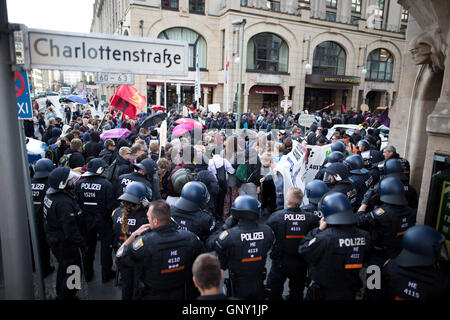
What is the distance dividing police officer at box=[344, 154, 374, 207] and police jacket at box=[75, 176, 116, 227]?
433cm

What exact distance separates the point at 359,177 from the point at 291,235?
8.75 ft

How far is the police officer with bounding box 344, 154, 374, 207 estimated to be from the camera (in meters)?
5.72

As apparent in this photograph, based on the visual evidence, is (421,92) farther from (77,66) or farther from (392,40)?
(392,40)

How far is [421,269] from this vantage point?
8.95ft

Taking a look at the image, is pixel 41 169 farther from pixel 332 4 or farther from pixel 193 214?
pixel 332 4

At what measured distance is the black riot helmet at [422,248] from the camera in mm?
2664

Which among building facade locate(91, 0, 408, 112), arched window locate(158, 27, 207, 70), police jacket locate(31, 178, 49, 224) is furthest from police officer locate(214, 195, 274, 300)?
arched window locate(158, 27, 207, 70)

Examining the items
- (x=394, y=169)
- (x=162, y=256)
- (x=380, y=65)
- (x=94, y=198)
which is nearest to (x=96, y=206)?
(x=94, y=198)

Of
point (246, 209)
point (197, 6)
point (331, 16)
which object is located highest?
point (331, 16)

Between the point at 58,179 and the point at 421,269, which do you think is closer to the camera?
the point at 421,269

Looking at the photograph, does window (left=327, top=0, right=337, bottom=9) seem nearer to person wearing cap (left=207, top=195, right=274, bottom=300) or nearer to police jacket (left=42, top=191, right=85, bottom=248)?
person wearing cap (left=207, top=195, right=274, bottom=300)

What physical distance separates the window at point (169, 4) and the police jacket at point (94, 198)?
2730cm

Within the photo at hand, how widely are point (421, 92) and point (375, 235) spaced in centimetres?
414
